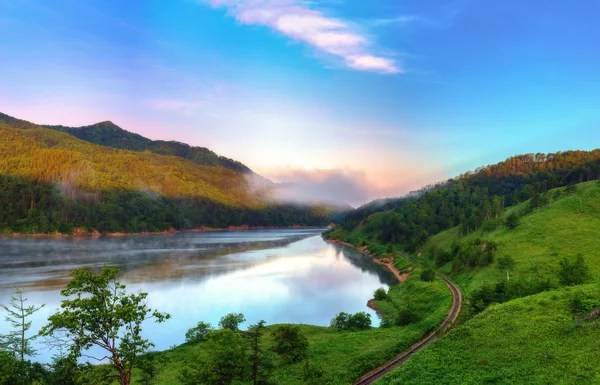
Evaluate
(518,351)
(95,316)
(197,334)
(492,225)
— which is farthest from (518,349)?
(492,225)

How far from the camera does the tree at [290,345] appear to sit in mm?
38156

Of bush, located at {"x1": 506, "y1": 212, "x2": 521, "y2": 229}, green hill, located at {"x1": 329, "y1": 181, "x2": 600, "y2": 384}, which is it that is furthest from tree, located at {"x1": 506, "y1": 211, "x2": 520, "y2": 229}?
green hill, located at {"x1": 329, "y1": 181, "x2": 600, "y2": 384}

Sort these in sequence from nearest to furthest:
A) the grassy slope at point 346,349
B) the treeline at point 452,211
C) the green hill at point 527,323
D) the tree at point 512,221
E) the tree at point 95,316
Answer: the tree at point 95,316 < the green hill at point 527,323 < the grassy slope at point 346,349 < the tree at point 512,221 < the treeline at point 452,211

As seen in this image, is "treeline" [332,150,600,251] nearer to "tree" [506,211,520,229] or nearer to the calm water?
"tree" [506,211,520,229]

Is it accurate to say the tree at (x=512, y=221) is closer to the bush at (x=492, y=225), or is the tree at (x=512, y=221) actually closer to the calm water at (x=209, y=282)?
the bush at (x=492, y=225)

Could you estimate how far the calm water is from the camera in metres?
60.8

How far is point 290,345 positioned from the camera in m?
38.8

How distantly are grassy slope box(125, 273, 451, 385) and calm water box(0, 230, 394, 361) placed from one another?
8.08 meters

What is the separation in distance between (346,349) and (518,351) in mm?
18368

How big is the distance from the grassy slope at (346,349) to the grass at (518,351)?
4658 millimetres

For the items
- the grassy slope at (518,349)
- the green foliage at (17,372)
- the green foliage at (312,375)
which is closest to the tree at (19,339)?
the green foliage at (17,372)

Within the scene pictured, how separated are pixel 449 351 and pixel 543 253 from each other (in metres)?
46.3

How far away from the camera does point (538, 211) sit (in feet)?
292

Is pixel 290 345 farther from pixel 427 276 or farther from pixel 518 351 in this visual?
pixel 427 276
